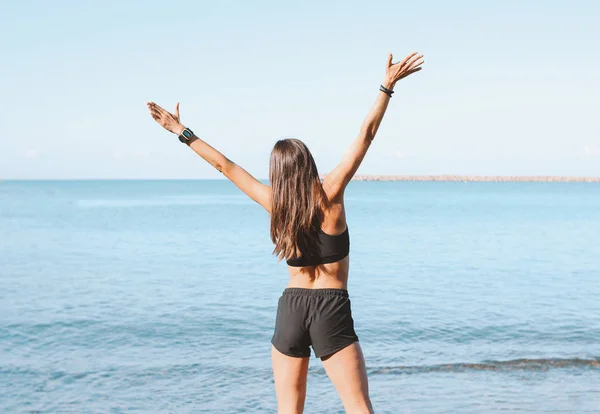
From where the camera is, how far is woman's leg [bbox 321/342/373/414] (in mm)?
3521

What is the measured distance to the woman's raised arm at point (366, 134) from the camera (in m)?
3.42

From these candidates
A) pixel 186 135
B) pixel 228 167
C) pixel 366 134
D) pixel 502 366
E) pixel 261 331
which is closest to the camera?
pixel 366 134

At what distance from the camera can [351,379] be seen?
353 centimetres

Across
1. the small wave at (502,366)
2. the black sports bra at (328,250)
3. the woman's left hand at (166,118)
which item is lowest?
the small wave at (502,366)

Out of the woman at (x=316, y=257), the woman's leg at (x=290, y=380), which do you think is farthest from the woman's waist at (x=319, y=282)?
the woman's leg at (x=290, y=380)

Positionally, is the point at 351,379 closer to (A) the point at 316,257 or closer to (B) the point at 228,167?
(A) the point at 316,257

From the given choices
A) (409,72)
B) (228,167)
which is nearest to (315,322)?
(228,167)

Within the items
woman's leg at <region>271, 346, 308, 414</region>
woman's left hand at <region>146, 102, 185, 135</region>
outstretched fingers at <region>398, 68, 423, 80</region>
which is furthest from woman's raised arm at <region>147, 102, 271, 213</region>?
outstretched fingers at <region>398, 68, 423, 80</region>

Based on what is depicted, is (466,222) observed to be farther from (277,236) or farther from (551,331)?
(277,236)

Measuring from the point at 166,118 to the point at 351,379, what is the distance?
1.88m

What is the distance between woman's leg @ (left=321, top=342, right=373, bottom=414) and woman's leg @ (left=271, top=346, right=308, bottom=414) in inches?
9.0

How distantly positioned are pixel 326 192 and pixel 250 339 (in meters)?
8.42

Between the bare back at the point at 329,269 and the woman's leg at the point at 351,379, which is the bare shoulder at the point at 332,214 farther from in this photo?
the woman's leg at the point at 351,379

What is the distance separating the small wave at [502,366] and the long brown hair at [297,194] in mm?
6284
